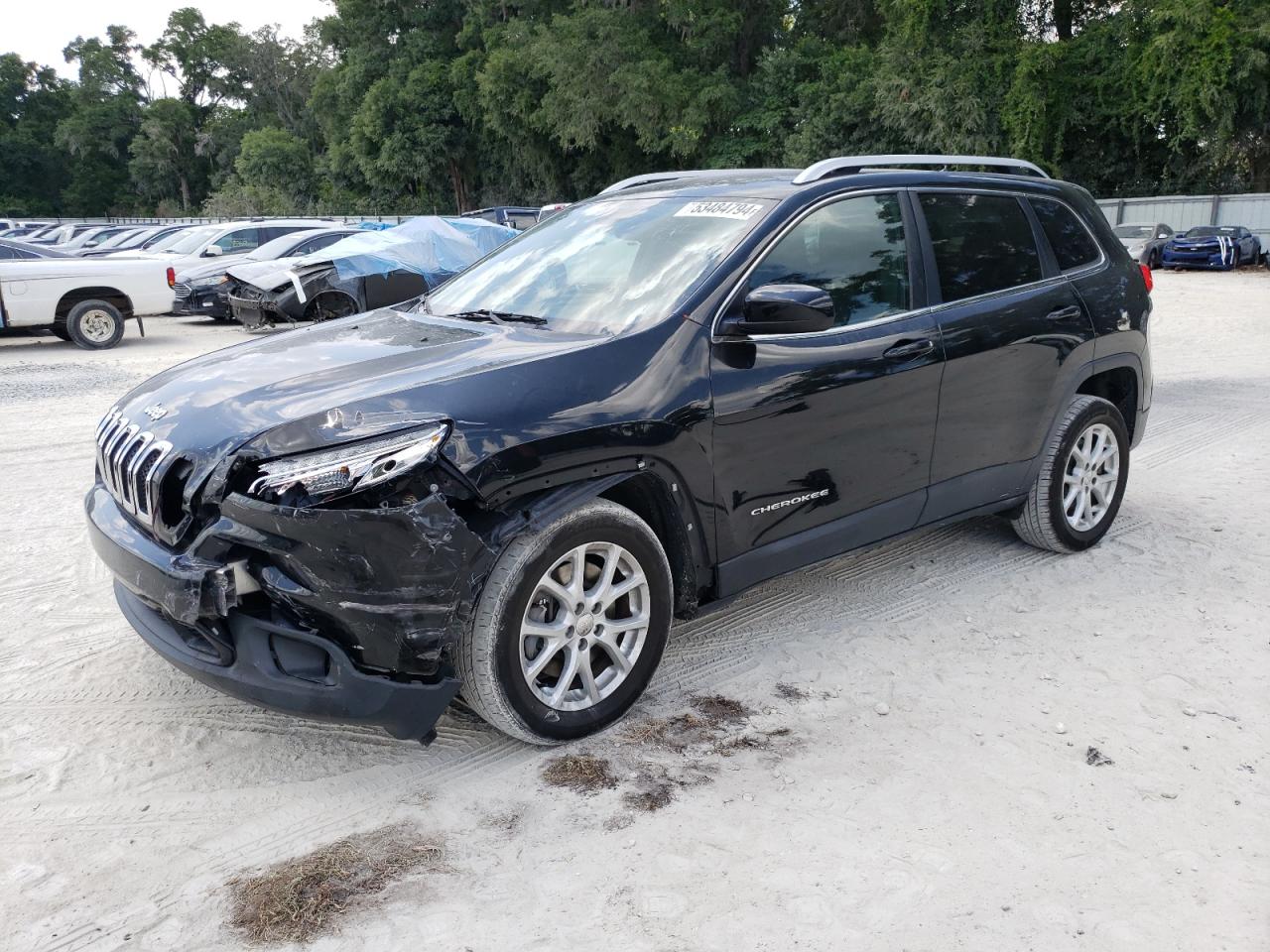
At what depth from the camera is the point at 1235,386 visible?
380 inches

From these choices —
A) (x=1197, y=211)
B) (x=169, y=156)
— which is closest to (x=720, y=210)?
(x=1197, y=211)

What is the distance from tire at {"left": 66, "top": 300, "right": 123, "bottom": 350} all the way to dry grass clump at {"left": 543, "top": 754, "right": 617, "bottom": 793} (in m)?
12.4

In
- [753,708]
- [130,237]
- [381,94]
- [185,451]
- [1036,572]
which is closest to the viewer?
[185,451]

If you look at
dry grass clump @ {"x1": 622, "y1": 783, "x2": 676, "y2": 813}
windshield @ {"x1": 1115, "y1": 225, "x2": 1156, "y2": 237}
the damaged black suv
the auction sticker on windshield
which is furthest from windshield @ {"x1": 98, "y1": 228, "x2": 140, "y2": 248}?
windshield @ {"x1": 1115, "y1": 225, "x2": 1156, "y2": 237}

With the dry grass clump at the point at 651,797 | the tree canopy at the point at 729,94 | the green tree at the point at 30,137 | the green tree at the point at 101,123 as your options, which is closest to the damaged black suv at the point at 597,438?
the dry grass clump at the point at 651,797

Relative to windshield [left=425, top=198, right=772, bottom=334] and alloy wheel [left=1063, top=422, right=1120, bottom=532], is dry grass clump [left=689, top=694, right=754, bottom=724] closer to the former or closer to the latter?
windshield [left=425, top=198, right=772, bottom=334]

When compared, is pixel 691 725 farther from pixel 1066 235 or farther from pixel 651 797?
pixel 1066 235

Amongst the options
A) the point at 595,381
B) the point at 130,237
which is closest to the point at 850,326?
the point at 595,381

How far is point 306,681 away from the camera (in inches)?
118

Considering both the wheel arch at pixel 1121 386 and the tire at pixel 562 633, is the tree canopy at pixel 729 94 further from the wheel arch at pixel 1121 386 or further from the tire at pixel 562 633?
the tire at pixel 562 633

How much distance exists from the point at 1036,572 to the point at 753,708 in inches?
80.7

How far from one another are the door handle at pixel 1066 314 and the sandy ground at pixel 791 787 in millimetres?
1210

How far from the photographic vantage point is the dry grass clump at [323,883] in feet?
8.62

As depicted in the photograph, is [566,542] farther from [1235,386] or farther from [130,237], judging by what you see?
[130,237]
